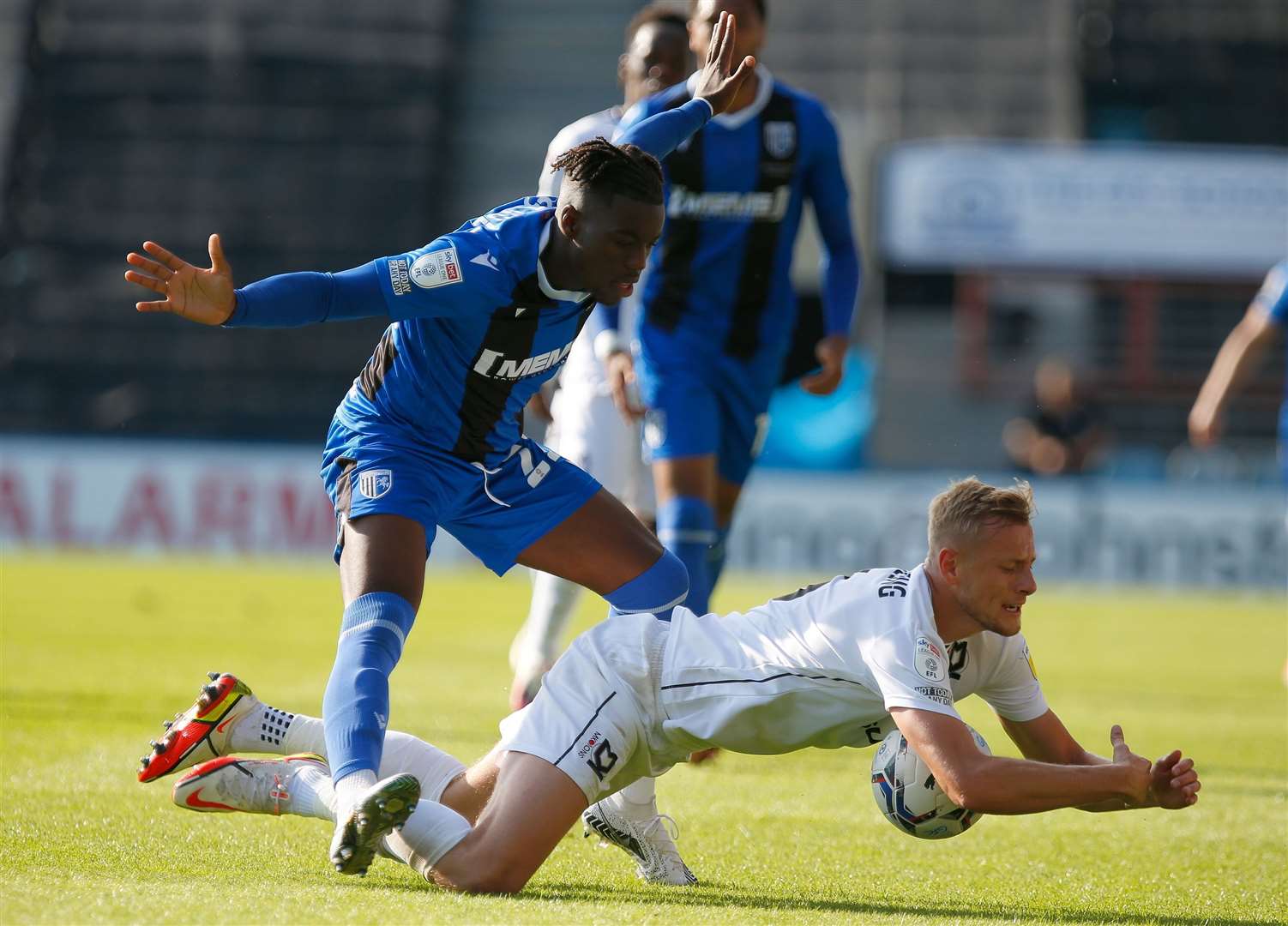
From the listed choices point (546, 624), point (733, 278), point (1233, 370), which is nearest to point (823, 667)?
point (546, 624)

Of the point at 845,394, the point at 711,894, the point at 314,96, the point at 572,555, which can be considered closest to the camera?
the point at 711,894

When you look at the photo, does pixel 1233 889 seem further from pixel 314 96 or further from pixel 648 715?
pixel 314 96

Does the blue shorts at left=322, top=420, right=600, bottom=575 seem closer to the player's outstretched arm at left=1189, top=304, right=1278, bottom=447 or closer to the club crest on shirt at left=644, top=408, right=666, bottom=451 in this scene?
the club crest on shirt at left=644, top=408, right=666, bottom=451

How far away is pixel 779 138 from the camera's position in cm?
600

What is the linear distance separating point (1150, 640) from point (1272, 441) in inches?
399

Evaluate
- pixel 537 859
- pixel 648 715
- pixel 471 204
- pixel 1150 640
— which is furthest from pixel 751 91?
pixel 471 204

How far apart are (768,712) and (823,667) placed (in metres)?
0.18

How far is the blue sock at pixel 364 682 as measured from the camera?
11.9 ft

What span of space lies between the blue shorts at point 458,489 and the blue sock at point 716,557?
51.0 inches

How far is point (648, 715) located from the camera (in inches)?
152

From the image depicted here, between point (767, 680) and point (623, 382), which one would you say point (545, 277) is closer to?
point (767, 680)

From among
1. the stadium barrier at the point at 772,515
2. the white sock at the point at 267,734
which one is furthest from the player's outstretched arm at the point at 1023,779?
the stadium barrier at the point at 772,515

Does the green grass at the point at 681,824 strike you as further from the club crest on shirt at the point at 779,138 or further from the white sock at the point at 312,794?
the club crest on shirt at the point at 779,138

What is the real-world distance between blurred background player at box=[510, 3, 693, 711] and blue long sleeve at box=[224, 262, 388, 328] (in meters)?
2.09
